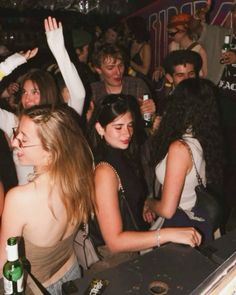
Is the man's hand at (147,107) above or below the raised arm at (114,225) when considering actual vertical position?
above

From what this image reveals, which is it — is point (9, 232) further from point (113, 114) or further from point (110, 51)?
point (110, 51)

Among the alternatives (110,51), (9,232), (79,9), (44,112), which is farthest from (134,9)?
(9,232)

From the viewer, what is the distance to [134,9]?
6.71 m

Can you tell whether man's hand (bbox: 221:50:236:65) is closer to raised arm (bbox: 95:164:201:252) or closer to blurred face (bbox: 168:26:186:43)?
blurred face (bbox: 168:26:186:43)

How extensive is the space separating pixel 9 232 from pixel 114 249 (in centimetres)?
50

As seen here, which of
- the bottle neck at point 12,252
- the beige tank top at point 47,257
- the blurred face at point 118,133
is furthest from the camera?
the blurred face at point 118,133

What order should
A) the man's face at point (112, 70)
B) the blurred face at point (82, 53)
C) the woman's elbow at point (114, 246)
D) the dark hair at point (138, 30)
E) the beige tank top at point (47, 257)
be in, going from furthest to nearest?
1. the dark hair at point (138, 30)
2. the blurred face at point (82, 53)
3. the man's face at point (112, 70)
4. the woman's elbow at point (114, 246)
5. the beige tank top at point (47, 257)

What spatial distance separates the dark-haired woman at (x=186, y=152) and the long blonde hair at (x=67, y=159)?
0.45m

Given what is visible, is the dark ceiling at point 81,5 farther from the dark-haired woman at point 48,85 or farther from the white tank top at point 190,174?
the white tank top at point 190,174

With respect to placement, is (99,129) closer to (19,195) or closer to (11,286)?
(19,195)

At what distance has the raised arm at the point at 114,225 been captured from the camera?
165 centimetres

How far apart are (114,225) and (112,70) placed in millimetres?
2062

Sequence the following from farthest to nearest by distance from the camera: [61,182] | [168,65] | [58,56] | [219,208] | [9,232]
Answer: [168,65], [58,56], [219,208], [61,182], [9,232]

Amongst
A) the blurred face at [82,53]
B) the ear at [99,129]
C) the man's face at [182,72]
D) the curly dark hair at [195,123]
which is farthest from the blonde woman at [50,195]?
Answer: the blurred face at [82,53]
